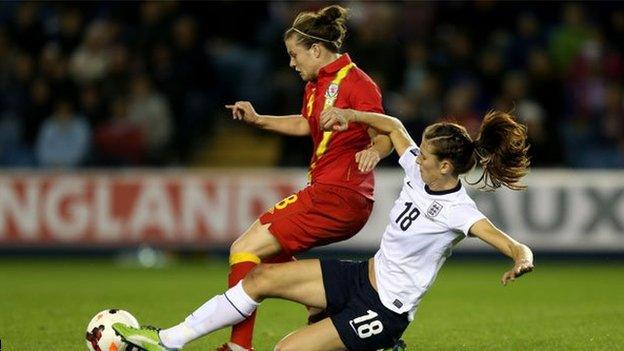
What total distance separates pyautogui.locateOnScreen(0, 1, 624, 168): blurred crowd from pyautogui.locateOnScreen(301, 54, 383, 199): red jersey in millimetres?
7785

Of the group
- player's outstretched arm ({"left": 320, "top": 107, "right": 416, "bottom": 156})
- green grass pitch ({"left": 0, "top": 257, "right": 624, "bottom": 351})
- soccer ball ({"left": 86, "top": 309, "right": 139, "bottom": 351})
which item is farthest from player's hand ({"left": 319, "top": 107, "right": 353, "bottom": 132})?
green grass pitch ({"left": 0, "top": 257, "right": 624, "bottom": 351})

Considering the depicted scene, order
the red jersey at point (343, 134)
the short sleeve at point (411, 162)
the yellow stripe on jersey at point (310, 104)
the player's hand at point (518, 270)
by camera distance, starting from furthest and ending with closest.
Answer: the yellow stripe on jersey at point (310, 104) < the red jersey at point (343, 134) < the short sleeve at point (411, 162) < the player's hand at point (518, 270)

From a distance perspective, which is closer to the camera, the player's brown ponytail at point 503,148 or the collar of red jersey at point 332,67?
the player's brown ponytail at point 503,148

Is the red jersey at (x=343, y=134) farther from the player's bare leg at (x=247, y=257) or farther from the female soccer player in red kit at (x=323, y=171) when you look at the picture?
the player's bare leg at (x=247, y=257)

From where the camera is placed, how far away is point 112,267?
49.5 ft

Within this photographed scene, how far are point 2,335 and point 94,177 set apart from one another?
284 inches

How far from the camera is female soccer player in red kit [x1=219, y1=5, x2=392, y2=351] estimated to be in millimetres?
7391

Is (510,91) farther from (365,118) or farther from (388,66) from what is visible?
(365,118)

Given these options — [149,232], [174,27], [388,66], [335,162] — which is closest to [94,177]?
[149,232]

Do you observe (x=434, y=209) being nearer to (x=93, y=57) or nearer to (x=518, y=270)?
(x=518, y=270)

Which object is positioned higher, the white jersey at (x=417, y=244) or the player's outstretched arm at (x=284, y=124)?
the player's outstretched arm at (x=284, y=124)

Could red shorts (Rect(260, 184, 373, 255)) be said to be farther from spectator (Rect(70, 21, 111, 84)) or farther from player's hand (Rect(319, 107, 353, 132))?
spectator (Rect(70, 21, 111, 84))

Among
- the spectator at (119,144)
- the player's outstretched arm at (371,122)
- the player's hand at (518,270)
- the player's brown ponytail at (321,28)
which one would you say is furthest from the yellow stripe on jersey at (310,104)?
the spectator at (119,144)

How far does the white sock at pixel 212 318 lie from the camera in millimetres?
6809
